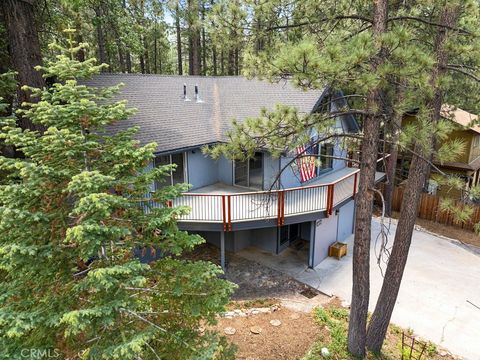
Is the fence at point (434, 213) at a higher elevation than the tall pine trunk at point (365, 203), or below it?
below

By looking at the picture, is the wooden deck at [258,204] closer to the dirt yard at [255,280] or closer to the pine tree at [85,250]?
the dirt yard at [255,280]

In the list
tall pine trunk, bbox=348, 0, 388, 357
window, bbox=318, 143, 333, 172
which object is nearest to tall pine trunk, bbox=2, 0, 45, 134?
tall pine trunk, bbox=348, 0, 388, 357

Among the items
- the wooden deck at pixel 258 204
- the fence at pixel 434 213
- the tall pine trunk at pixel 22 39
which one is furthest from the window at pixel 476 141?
the tall pine trunk at pixel 22 39

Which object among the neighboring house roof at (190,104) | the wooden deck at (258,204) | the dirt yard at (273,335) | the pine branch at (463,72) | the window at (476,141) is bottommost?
the dirt yard at (273,335)

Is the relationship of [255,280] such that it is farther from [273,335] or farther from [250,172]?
[250,172]

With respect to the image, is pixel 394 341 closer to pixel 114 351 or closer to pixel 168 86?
pixel 114 351

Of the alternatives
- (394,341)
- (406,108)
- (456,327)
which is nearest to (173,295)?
(406,108)
